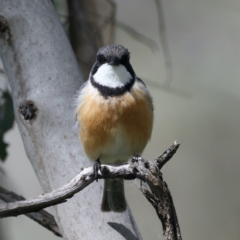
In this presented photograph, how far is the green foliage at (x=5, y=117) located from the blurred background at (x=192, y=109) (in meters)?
1.02

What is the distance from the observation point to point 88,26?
176 inches

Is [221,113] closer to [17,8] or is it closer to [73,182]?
[17,8]

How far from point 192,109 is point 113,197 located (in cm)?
369

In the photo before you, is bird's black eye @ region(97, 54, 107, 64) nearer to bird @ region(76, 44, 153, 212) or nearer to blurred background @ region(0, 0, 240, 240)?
bird @ region(76, 44, 153, 212)

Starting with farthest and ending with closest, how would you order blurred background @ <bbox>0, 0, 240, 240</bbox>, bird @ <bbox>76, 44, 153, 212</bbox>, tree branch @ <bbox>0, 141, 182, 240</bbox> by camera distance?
blurred background @ <bbox>0, 0, 240, 240</bbox> < bird @ <bbox>76, 44, 153, 212</bbox> < tree branch @ <bbox>0, 141, 182, 240</bbox>

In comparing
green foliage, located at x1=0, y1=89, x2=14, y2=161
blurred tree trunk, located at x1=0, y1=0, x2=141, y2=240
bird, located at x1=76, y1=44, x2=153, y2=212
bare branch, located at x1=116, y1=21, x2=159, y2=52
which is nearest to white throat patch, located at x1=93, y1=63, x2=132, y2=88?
bird, located at x1=76, y1=44, x2=153, y2=212

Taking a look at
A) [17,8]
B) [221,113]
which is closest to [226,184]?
[221,113]

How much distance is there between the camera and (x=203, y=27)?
6.62m

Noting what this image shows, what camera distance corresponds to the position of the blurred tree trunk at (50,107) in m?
2.84

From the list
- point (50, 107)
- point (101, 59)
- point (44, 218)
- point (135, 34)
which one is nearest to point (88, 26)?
point (135, 34)

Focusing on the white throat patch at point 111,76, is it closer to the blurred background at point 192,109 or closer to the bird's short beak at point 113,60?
the bird's short beak at point 113,60

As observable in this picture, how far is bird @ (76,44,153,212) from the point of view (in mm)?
3043

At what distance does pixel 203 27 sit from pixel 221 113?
4.08 ft

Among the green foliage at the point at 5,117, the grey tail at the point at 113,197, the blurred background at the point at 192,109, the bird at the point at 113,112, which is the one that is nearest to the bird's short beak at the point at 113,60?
the bird at the point at 113,112
